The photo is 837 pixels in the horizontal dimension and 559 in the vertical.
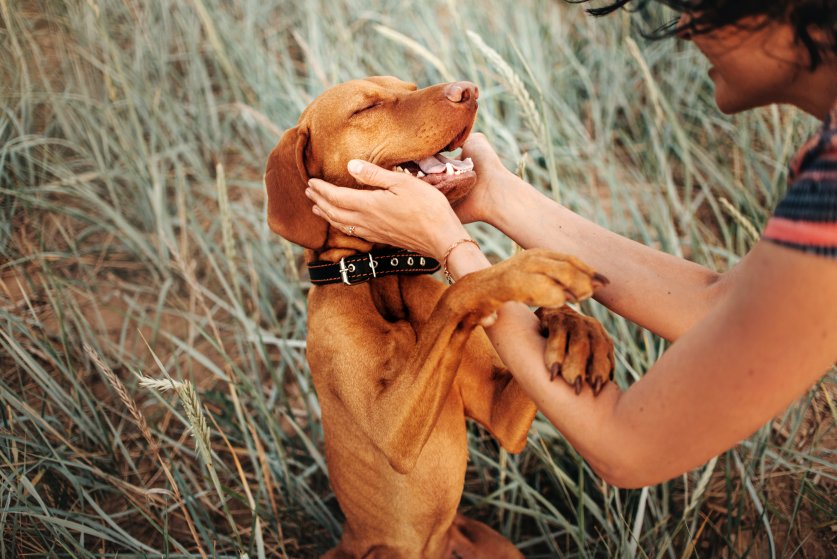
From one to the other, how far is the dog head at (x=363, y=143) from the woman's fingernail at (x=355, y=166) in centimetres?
12

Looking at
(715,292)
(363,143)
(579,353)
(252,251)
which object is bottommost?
(252,251)

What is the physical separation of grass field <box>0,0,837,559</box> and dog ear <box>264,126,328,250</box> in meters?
0.33

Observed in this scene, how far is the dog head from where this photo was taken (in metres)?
2.07

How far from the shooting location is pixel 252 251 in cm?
373

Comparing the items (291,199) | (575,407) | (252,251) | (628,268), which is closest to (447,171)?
(291,199)

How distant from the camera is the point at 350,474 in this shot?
7.14 feet

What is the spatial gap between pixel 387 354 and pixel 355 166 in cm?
59

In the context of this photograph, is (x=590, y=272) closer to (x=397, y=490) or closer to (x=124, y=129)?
(x=397, y=490)

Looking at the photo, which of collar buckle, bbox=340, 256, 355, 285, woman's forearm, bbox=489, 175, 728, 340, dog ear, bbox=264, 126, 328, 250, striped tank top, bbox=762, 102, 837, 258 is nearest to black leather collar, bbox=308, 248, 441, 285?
collar buckle, bbox=340, 256, 355, 285

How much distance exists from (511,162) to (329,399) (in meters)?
2.00

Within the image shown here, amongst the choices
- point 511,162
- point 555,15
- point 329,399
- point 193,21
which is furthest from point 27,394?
point 555,15

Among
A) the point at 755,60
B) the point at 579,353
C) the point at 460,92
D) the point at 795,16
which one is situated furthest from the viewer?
the point at 460,92

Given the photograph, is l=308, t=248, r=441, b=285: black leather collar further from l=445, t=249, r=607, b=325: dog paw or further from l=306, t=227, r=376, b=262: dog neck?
l=445, t=249, r=607, b=325: dog paw

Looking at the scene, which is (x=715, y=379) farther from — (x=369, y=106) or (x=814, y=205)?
(x=369, y=106)
